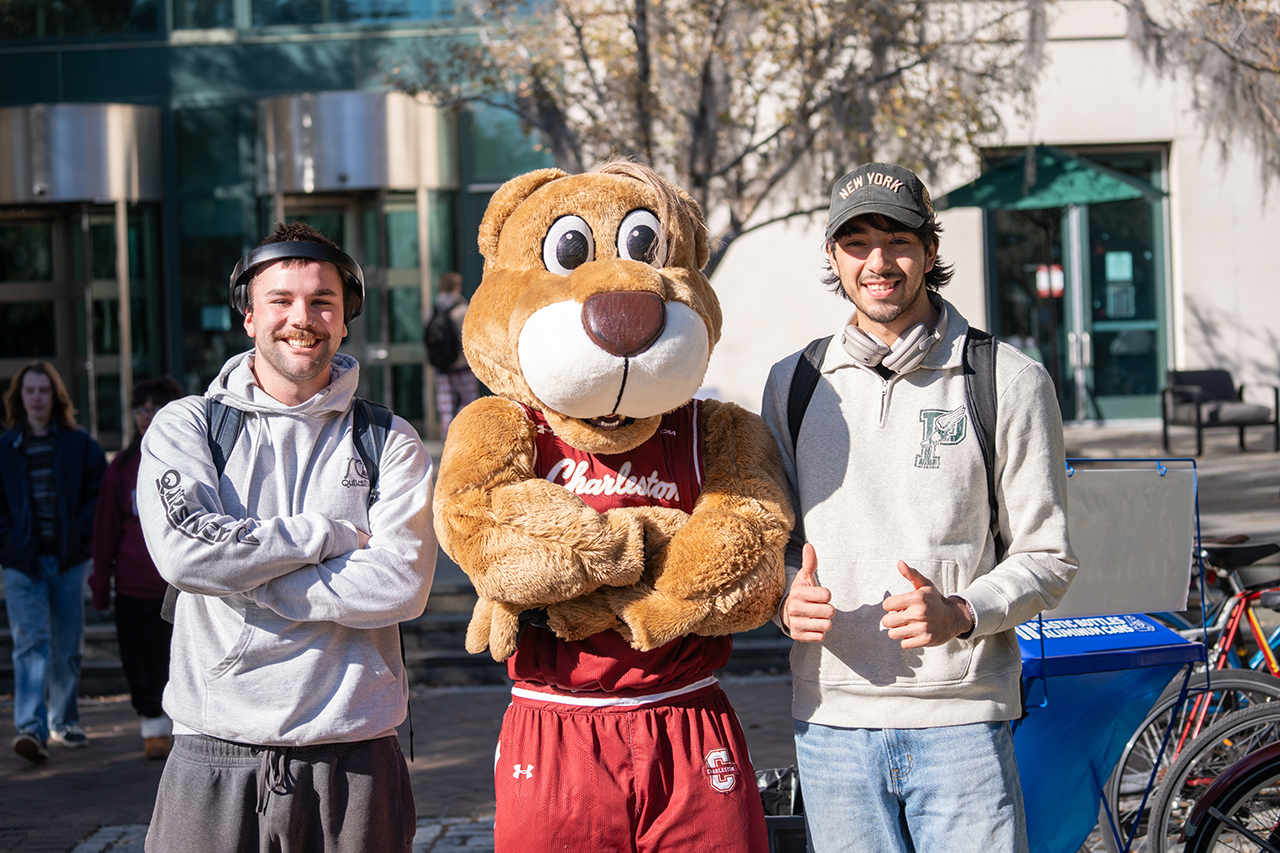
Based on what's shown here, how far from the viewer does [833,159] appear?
9859mm

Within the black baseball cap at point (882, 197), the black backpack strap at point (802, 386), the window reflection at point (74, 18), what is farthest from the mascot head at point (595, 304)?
the window reflection at point (74, 18)

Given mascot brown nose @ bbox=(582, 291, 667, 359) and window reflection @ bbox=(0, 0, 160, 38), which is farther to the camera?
window reflection @ bbox=(0, 0, 160, 38)

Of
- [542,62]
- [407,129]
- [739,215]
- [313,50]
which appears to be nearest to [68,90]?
[313,50]

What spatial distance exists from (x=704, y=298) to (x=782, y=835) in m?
1.42

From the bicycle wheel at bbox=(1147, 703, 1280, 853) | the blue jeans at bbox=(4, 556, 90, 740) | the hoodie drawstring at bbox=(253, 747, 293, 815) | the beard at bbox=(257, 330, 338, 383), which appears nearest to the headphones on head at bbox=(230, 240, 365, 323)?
the beard at bbox=(257, 330, 338, 383)

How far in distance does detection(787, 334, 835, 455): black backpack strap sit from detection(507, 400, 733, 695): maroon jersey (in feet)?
0.74

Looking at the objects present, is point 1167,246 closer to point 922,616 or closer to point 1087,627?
point 1087,627

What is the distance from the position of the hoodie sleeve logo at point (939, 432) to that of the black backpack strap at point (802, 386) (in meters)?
0.27

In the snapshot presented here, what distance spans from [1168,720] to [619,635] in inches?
116

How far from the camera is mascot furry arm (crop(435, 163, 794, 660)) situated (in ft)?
8.05

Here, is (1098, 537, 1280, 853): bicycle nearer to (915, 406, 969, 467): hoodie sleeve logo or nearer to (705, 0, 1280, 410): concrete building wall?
(915, 406, 969, 467): hoodie sleeve logo

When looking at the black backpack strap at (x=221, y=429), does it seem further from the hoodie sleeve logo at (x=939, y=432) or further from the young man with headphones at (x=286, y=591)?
the hoodie sleeve logo at (x=939, y=432)

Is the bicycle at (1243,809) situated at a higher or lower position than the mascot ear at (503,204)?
lower

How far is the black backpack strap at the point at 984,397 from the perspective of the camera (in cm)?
263
